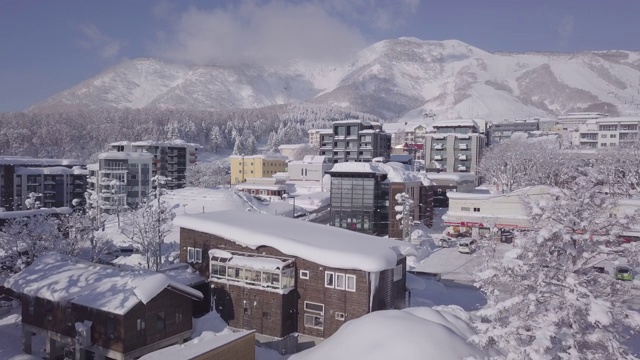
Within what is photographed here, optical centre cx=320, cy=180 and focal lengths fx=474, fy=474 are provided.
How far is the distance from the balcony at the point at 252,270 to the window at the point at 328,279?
1.38m

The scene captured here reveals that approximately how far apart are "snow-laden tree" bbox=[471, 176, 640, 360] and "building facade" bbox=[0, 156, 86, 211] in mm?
55200

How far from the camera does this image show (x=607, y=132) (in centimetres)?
9312

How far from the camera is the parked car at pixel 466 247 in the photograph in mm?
35875

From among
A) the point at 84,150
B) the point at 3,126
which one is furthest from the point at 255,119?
the point at 3,126

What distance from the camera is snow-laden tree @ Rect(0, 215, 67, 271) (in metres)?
23.7

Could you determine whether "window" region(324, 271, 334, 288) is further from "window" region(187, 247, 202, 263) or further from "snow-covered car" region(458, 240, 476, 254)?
"snow-covered car" region(458, 240, 476, 254)

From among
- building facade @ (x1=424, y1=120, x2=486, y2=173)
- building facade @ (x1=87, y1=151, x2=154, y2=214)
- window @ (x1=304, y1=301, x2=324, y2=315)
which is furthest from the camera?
building facade @ (x1=424, y1=120, x2=486, y2=173)

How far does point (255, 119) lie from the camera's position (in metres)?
169

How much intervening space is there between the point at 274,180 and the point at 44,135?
235 ft

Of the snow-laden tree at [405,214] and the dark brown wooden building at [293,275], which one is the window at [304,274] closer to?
the dark brown wooden building at [293,275]

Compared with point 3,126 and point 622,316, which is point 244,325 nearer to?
point 622,316

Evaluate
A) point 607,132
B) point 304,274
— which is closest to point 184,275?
point 304,274

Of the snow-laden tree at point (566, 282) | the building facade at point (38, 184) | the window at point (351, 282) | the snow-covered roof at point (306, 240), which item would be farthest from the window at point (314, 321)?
Answer: the building facade at point (38, 184)

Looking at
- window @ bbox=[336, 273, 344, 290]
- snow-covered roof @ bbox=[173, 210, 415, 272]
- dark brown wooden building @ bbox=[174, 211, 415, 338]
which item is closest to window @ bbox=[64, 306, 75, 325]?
dark brown wooden building @ bbox=[174, 211, 415, 338]
